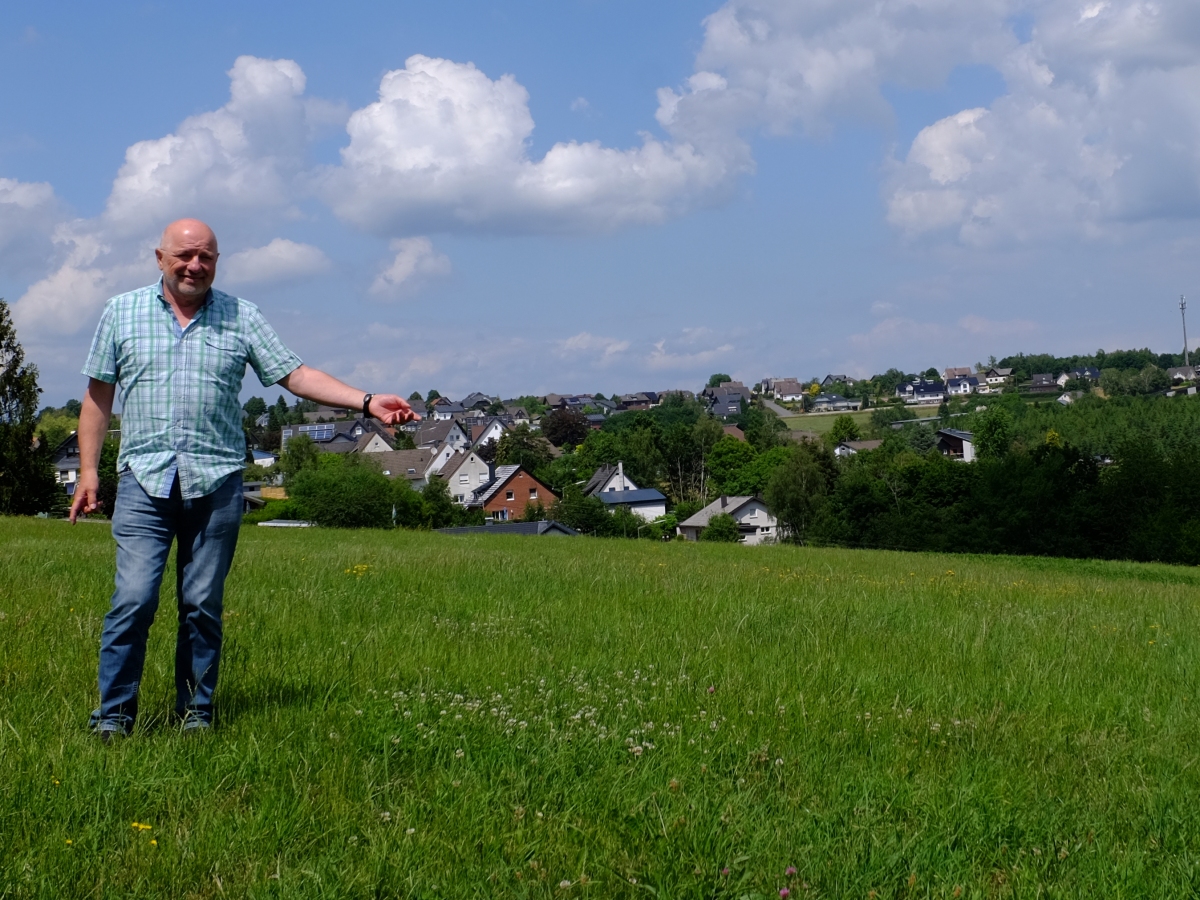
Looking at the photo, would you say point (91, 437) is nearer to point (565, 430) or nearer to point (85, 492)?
point (85, 492)

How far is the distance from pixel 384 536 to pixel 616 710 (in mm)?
25035

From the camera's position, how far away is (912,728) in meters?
5.00

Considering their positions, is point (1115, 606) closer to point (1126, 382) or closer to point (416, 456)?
point (416, 456)

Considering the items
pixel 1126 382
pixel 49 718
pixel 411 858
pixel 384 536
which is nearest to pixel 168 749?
pixel 49 718

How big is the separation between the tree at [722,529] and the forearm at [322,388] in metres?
79.3

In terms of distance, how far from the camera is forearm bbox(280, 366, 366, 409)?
4.79 m

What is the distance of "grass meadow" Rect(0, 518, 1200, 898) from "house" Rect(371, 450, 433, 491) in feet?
380

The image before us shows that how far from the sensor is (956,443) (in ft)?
462

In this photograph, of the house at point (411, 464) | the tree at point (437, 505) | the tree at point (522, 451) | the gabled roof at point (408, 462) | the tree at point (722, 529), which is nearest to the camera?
the tree at point (437, 505)

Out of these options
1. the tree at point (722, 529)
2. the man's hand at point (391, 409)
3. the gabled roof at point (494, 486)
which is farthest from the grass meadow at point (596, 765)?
the gabled roof at point (494, 486)

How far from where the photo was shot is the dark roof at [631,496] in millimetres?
104250

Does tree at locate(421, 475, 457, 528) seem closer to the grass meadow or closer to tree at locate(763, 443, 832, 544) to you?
tree at locate(763, 443, 832, 544)

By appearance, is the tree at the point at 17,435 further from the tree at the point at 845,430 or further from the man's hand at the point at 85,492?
the tree at the point at 845,430

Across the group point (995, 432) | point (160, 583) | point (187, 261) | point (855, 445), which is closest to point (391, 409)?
point (187, 261)
